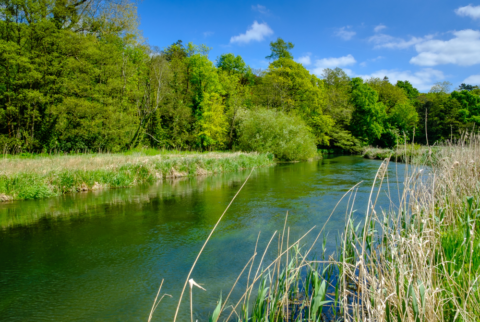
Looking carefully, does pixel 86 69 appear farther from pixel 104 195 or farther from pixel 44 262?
pixel 44 262

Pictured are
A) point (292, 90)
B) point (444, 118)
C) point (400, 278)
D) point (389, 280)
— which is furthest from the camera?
point (444, 118)

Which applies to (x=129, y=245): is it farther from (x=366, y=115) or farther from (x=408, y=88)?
(x=408, y=88)

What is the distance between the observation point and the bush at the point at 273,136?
27703 mm

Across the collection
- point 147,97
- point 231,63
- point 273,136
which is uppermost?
point 231,63

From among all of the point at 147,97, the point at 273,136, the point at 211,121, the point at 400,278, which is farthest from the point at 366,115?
the point at 400,278

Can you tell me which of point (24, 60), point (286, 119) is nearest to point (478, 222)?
point (24, 60)

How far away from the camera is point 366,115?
147 ft

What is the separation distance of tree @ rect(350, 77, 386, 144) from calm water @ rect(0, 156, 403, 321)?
35492 millimetres

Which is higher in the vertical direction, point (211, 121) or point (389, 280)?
point (211, 121)

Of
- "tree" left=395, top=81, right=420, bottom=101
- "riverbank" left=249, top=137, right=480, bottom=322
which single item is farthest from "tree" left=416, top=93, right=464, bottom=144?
"riverbank" left=249, top=137, right=480, bottom=322

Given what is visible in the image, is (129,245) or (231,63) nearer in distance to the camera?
(129,245)

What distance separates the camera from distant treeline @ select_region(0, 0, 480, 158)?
18.7m

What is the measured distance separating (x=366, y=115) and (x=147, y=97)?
30229 millimetres

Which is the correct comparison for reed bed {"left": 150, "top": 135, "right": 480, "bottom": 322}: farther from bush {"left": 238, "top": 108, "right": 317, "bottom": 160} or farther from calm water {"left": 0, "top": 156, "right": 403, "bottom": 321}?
bush {"left": 238, "top": 108, "right": 317, "bottom": 160}
